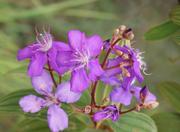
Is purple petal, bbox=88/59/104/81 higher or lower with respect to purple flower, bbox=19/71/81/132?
higher

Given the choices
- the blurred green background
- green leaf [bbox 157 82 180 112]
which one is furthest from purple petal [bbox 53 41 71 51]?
the blurred green background

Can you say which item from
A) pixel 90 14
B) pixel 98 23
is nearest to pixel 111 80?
pixel 90 14

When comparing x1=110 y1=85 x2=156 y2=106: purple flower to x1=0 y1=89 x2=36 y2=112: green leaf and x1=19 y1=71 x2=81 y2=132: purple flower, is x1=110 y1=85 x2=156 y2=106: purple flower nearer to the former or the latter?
x1=19 y1=71 x2=81 y2=132: purple flower

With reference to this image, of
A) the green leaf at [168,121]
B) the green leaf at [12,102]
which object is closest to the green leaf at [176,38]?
the green leaf at [168,121]

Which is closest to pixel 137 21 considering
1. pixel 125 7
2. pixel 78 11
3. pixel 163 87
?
pixel 125 7

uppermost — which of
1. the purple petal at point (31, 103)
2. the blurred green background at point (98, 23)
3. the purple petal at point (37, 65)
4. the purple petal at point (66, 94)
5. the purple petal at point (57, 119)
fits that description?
the blurred green background at point (98, 23)

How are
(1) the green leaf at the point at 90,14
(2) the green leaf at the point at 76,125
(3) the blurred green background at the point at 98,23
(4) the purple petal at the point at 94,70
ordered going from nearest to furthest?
(4) the purple petal at the point at 94,70 → (2) the green leaf at the point at 76,125 → (3) the blurred green background at the point at 98,23 → (1) the green leaf at the point at 90,14

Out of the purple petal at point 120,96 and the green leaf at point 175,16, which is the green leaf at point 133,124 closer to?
the purple petal at point 120,96
